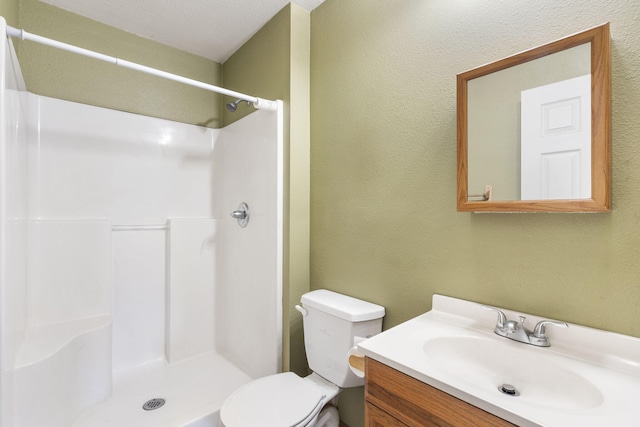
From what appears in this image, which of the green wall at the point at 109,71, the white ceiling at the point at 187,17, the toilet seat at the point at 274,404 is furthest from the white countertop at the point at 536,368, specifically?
the green wall at the point at 109,71

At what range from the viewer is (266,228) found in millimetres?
1799

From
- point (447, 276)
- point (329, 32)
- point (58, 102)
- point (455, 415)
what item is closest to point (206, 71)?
point (58, 102)

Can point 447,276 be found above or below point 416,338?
above

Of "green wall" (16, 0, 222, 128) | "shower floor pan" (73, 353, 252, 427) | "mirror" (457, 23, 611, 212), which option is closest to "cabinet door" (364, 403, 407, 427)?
"mirror" (457, 23, 611, 212)

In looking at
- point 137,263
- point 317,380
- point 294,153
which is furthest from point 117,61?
point 317,380

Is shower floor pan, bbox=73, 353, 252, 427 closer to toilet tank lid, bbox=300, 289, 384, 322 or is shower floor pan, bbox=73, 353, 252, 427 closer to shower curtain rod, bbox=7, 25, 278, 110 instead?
toilet tank lid, bbox=300, 289, 384, 322

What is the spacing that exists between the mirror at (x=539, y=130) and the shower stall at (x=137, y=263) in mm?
1011

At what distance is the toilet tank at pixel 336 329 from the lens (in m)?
1.33

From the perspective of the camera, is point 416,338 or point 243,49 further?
point 243,49

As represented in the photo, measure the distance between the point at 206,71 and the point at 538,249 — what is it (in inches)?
93.1

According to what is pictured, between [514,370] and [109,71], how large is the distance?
252 centimetres

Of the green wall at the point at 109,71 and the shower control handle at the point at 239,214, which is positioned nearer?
the green wall at the point at 109,71

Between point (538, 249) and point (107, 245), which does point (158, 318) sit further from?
point (538, 249)

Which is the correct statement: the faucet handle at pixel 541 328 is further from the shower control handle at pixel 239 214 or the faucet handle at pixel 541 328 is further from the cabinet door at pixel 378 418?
the shower control handle at pixel 239 214
